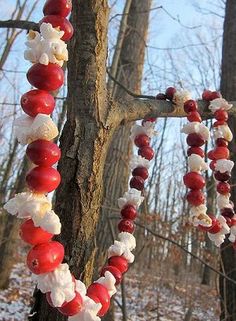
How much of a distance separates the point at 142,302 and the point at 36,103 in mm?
6187

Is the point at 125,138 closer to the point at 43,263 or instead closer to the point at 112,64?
the point at 112,64

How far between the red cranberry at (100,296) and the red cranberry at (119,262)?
0.61 ft

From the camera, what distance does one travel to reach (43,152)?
88 centimetres

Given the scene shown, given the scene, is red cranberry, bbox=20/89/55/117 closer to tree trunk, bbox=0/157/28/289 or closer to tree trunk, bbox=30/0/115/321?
tree trunk, bbox=30/0/115/321

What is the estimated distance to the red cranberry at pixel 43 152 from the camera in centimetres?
88

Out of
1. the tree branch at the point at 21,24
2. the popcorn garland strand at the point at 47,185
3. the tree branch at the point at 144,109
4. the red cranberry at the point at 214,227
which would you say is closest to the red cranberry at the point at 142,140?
the tree branch at the point at 144,109

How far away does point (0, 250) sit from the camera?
→ 21.0 ft

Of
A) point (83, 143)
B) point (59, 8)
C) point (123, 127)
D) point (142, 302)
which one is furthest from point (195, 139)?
point (142, 302)

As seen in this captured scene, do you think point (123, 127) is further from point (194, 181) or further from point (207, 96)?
point (194, 181)

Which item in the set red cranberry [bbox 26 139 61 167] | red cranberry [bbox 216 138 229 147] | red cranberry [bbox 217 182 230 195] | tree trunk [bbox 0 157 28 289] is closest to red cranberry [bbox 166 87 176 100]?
red cranberry [bbox 216 138 229 147]

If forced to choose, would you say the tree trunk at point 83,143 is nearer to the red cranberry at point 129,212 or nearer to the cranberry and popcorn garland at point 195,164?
the red cranberry at point 129,212

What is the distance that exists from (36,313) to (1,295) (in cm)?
506

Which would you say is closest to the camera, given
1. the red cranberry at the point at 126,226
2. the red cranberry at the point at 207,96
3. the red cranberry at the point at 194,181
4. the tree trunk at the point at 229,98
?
the red cranberry at the point at 126,226

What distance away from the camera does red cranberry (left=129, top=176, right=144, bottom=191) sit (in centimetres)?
149
